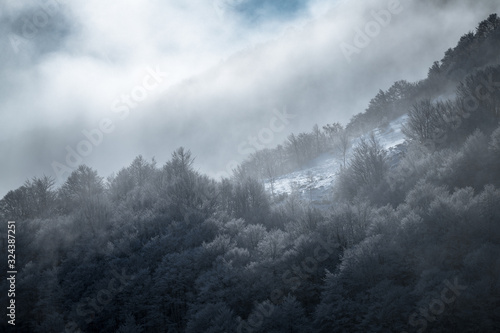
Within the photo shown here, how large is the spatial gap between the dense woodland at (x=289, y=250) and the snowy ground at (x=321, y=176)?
6931 mm

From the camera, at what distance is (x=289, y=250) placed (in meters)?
24.2

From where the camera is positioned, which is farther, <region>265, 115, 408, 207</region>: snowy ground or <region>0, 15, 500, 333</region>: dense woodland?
<region>265, 115, 408, 207</region>: snowy ground

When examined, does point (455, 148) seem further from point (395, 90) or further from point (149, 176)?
point (395, 90)

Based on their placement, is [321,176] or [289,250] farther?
[321,176]

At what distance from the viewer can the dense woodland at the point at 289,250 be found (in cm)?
1602

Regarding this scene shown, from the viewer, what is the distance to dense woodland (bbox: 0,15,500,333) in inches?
631

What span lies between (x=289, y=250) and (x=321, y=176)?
4128 centimetres

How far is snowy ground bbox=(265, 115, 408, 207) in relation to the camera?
53.0 metres

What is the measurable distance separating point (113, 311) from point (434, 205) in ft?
84.4

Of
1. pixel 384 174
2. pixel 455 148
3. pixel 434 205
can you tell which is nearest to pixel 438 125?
pixel 455 148

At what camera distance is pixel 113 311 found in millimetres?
23344

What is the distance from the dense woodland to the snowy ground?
273 inches

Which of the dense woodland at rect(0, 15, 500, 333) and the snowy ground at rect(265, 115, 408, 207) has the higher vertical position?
the snowy ground at rect(265, 115, 408, 207)

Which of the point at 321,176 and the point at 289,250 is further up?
the point at 321,176
